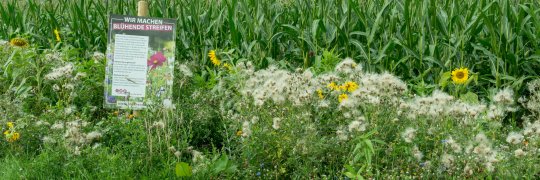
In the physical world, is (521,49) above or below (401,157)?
above

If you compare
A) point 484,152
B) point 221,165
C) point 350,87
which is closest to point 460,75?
point 350,87

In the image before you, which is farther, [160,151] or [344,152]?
[160,151]

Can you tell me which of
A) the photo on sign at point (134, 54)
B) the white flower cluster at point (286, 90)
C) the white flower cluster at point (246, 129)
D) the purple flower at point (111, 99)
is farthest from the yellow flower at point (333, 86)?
the purple flower at point (111, 99)

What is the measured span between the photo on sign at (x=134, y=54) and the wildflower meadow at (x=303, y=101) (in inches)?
1.0

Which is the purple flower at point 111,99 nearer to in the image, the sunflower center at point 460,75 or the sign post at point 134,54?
the sign post at point 134,54

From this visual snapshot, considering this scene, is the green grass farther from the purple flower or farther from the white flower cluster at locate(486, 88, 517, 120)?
the white flower cluster at locate(486, 88, 517, 120)

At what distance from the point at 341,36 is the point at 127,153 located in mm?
2345

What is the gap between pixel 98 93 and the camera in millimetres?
6336

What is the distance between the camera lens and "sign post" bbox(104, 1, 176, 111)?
551cm

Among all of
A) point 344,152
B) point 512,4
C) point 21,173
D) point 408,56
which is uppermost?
point 512,4

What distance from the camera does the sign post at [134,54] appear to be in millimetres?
5512

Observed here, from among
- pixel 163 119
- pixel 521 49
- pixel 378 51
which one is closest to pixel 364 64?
pixel 378 51

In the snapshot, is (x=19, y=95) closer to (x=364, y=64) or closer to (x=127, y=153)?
(x=127, y=153)

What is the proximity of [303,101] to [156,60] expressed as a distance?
1.57 meters
